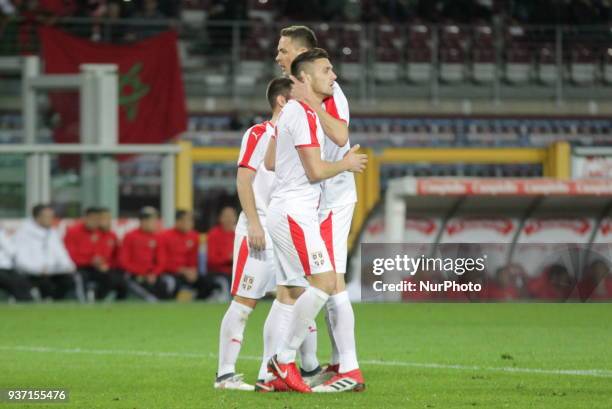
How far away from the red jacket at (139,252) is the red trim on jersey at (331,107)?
10528mm

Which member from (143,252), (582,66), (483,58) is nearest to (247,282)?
(143,252)

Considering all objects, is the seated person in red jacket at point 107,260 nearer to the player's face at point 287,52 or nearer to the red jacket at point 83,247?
the red jacket at point 83,247

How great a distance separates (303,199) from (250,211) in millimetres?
357

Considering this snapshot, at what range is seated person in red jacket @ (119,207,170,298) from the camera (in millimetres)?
17422

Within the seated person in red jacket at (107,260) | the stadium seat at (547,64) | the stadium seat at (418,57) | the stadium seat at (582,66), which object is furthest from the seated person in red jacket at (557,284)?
the stadium seat at (547,64)

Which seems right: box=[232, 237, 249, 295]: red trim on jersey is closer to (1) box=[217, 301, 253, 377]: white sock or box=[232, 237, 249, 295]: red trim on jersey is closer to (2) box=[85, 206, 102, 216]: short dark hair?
(1) box=[217, 301, 253, 377]: white sock

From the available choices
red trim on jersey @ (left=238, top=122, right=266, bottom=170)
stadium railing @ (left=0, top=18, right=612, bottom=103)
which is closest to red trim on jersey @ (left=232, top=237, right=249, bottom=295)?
red trim on jersey @ (left=238, top=122, right=266, bottom=170)

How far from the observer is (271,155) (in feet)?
23.9

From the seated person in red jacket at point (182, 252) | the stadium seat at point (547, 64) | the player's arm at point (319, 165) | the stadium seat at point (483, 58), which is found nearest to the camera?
the player's arm at point (319, 165)

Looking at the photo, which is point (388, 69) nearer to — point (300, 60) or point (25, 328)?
point (25, 328)

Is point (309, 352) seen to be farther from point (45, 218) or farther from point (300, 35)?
point (45, 218)

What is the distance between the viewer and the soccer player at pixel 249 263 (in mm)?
7293

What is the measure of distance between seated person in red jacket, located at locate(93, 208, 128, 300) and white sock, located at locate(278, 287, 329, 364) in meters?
10.6

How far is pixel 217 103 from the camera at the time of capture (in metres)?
24.2
